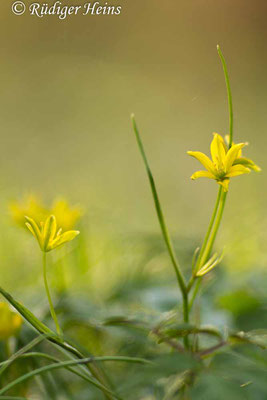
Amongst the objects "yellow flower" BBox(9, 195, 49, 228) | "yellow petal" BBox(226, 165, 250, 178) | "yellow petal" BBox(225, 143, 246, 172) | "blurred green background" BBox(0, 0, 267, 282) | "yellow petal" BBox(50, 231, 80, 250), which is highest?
"blurred green background" BBox(0, 0, 267, 282)

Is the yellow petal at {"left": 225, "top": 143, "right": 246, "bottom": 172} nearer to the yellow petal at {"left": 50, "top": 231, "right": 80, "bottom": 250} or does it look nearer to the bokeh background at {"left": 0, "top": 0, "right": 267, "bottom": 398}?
the yellow petal at {"left": 50, "top": 231, "right": 80, "bottom": 250}

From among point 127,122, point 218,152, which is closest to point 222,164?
point 218,152

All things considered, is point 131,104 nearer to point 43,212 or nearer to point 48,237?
point 43,212

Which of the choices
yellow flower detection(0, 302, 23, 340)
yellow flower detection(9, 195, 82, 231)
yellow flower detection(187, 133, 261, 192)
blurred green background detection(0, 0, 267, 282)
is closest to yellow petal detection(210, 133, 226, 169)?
yellow flower detection(187, 133, 261, 192)

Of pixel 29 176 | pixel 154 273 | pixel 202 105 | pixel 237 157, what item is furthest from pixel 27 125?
pixel 237 157

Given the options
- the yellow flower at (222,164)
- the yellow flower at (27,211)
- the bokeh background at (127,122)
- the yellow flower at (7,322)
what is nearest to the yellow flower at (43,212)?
the yellow flower at (27,211)

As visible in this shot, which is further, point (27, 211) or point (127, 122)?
point (127, 122)
